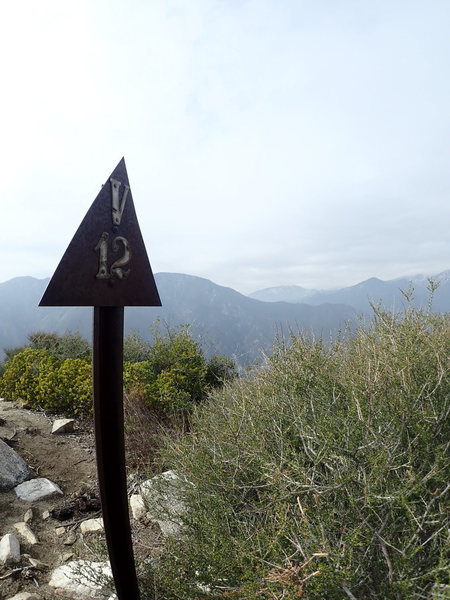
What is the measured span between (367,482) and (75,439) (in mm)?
4749

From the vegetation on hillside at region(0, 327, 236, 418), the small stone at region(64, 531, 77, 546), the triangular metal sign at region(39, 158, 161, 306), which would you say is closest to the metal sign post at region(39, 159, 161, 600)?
the triangular metal sign at region(39, 158, 161, 306)

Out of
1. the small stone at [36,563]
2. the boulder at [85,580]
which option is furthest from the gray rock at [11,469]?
the boulder at [85,580]

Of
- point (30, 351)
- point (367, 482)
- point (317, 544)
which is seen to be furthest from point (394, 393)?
point (30, 351)

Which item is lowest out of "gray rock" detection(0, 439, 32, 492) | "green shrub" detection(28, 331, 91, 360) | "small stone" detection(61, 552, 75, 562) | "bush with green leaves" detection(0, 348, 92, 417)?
"small stone" detection(61, 552, 75, 562)

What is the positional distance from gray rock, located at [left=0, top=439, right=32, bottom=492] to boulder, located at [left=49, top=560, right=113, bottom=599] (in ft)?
4.97

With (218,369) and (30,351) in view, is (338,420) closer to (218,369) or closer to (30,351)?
(218,369)

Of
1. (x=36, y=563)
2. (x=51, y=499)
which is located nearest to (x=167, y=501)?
(x=36, y=563)

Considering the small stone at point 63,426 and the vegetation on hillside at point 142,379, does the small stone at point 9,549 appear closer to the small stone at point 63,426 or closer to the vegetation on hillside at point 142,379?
the small stone at point 63,426

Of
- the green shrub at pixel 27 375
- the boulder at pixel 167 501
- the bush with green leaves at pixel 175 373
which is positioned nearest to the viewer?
the boulder at pixel 167 501

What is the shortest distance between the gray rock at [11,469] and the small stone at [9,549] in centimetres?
100

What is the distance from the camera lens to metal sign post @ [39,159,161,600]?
2145 mm

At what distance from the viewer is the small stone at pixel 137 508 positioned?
4.04m

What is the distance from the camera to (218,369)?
8.27 m

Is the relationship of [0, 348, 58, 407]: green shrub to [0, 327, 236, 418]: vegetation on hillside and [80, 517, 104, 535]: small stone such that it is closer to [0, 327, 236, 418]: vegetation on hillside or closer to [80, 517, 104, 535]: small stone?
[0, 327, 236, 418]: vegetation on hillside
